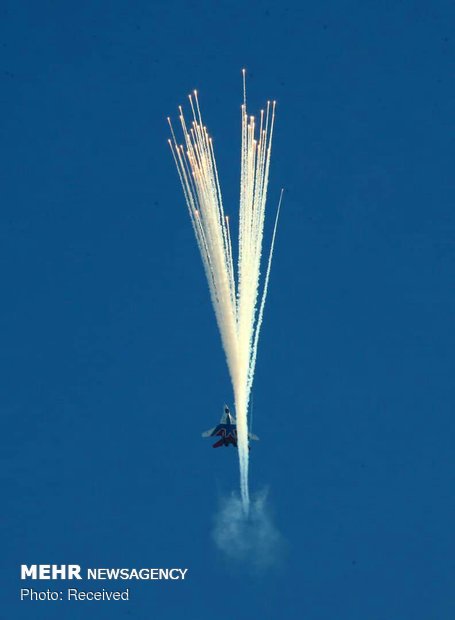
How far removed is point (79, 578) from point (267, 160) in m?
19.5

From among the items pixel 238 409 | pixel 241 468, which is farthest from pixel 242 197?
pixel 241 468

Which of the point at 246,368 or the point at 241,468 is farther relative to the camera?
the point at 241,468

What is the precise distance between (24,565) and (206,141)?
772 inches

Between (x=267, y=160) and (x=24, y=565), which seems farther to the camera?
(x=24, y=565)

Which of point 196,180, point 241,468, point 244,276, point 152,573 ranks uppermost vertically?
point 196,180

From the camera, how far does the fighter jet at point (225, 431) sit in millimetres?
54344

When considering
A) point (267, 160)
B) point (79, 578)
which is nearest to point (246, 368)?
point (267, 160)

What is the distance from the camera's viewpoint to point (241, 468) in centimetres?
5350

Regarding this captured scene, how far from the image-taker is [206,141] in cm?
4950

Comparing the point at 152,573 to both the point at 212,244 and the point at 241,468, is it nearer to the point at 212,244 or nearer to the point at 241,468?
the point at 241,468

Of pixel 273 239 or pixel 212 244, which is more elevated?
pixel 273 239

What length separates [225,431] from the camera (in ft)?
179

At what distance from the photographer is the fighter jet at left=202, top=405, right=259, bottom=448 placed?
54344mm

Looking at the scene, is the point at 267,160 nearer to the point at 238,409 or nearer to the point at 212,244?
the point at 212,244
